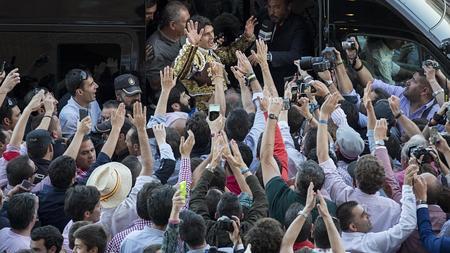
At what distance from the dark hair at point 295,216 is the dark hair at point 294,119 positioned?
9.74ft

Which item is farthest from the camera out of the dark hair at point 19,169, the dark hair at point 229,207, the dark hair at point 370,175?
the dark hair at point 19,169

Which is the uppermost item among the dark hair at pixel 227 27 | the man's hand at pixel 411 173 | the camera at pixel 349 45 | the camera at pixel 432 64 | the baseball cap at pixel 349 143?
the dark hair at pixel 227 27

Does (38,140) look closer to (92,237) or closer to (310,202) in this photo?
(92,237)

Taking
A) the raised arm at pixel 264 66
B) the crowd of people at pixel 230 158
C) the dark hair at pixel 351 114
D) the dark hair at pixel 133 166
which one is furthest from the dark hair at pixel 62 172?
the dark hair at pixel 351 114

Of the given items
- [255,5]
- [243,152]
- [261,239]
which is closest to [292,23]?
[255,5]

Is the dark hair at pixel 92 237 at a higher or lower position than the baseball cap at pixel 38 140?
lower

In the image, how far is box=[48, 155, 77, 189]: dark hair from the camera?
37.0ft

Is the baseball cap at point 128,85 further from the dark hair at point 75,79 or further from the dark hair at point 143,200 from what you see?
the dark hair at point 143,200

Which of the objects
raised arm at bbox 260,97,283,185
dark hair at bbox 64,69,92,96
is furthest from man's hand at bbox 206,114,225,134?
dark hair at bbox 64,69,92,96

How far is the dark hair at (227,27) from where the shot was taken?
15.2 metres

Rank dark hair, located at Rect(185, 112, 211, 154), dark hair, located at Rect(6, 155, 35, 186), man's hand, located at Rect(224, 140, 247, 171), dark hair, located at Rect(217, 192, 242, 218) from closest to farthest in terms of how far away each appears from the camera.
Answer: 1. dark hair, located at Rect(217, 192, 242, 218)
2. man's hand, located at Rect(224, 140, 247, 171)
3. dark hair, located at Rect(6, 155, 35, 186)
4. dark hair, located at Rect(185, 112, 211, 154)

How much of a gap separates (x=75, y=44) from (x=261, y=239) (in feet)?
17.6

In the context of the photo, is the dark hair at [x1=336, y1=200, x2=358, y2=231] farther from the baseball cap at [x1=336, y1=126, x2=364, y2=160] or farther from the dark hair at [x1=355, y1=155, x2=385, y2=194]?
the baseball cap at [x1=336, y1=126, x2=364, y2=160]

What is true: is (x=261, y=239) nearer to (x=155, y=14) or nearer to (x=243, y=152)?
(x=243, y=152)
